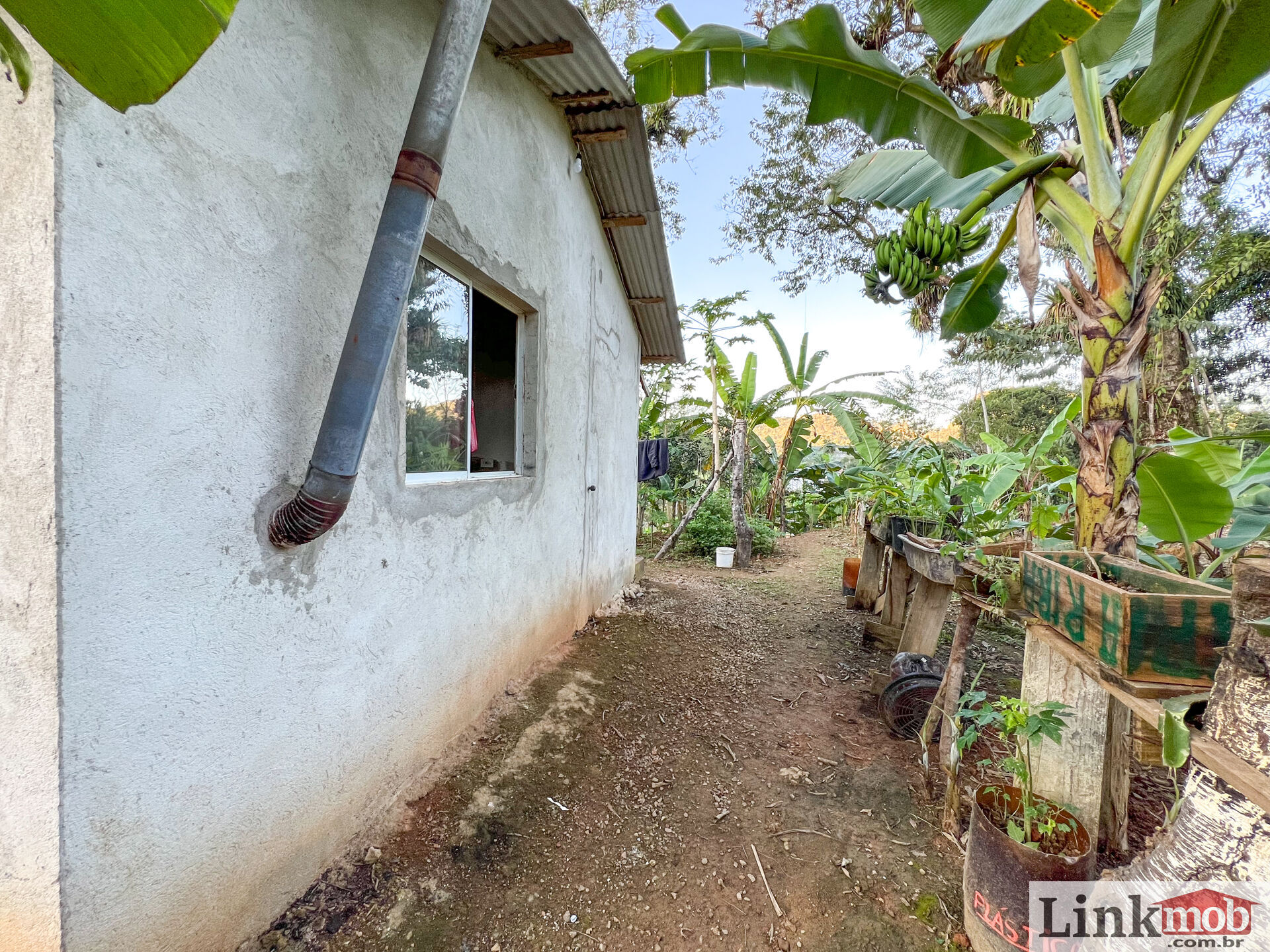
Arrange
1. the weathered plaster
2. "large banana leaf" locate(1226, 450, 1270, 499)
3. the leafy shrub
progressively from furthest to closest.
A: 1. the leafy shrub
2. "large banana leaf" locate(1226, 450, 1270, 499)
3. the weathered plaster

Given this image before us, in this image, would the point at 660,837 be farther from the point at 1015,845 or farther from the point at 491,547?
the point at 491,547

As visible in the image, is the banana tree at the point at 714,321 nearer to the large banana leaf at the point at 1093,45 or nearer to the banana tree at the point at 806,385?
the banana tree at the point at 806,385

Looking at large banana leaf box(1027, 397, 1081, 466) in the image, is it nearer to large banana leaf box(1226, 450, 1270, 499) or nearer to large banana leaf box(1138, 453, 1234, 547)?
large banana leaf box(1226, 450, 1270, 499)

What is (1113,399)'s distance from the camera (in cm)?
187

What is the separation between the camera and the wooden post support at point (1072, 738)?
1845 mm

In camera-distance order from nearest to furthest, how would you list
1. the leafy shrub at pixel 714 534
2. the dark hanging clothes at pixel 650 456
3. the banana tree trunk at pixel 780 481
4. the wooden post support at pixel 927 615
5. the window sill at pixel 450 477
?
the window sill at pixel 450 477
the wooden post support at pixel 927 615
the dark hanging clothes at pixel 650 456
the leafy shrub at pixel 714 534
the banana tree trunk at pixel 780 481

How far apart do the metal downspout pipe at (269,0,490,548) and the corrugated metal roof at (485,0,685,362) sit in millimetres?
1475

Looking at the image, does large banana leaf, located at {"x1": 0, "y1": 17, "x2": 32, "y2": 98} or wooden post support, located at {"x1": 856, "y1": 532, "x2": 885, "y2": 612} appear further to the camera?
wooden post support, located at {"x1": 856, "y1": 532, "x2": 885, "y2": 612}

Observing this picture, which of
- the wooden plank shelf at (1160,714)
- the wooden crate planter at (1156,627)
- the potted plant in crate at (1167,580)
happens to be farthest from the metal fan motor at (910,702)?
the wooden crate planter at (1156,627)

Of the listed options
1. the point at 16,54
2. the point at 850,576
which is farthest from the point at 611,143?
the point at 850,576

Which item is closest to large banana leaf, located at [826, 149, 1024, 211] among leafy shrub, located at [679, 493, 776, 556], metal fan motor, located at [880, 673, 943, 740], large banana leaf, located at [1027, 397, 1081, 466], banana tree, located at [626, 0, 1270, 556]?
banana tree, located at [626, 0, 1270, 556]

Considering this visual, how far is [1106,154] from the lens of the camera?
2.01m

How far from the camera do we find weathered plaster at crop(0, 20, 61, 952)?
3.81 feet

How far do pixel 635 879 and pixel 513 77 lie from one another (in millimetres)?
4577
